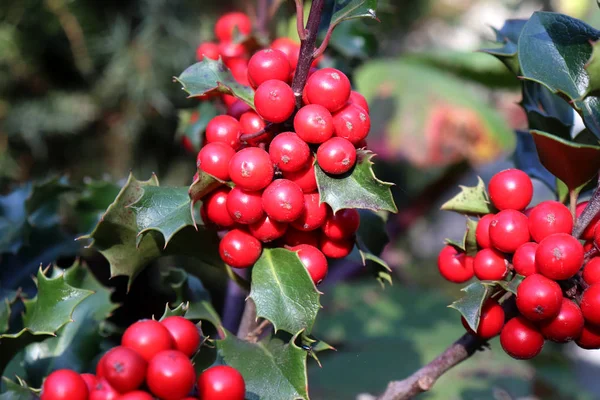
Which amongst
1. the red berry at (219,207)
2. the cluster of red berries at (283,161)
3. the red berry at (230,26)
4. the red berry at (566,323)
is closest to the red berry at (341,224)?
the cluster of red berries at (283,161)

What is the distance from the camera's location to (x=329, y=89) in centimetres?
63

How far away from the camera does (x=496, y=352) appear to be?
186 cm

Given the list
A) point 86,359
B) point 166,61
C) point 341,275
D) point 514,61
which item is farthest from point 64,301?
point 166,61

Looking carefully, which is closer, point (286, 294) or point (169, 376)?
point (169, 376)

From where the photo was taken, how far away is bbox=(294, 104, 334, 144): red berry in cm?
63

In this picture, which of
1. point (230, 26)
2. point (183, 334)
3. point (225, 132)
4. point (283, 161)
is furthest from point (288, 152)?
point (230, 26)

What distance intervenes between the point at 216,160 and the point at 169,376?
10.3 inches

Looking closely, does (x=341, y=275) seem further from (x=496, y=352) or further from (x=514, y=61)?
(x=514, y=61)

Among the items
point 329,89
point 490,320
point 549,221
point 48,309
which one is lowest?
point 48,309

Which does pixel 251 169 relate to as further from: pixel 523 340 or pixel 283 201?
pixel 523 340

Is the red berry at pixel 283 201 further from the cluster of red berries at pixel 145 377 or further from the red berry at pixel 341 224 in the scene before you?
the cluster of red berries at pixel 145 377

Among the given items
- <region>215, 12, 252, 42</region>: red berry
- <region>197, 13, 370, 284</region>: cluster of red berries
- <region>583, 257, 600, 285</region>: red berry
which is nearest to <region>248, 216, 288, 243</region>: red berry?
<region>197, 13, 370, 284</region>: cluster of red berries

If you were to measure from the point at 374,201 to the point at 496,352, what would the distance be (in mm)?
1416

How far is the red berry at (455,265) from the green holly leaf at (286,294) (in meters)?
0.19
